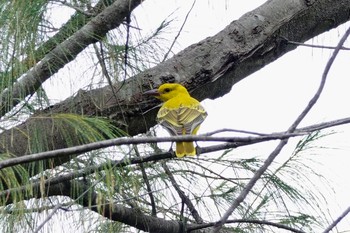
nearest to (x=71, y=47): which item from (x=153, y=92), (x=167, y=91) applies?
(x=153, y=92)

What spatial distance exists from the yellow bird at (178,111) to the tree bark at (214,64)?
Result: 3cm

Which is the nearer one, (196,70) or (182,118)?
(196,70)

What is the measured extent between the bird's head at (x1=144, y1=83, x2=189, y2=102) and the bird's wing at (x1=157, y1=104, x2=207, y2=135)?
5 cm

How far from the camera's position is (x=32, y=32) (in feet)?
6.88

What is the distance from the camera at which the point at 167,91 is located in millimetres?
2916

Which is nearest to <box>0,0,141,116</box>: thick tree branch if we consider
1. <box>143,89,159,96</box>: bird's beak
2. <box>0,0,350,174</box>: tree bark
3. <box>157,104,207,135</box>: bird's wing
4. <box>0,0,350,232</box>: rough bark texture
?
<box>0,0,350,232</box>: rough bark texture

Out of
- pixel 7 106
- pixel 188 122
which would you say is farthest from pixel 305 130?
pixel 188 122

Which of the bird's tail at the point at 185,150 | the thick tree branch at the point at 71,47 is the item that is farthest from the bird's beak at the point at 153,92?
the thick tree branch at the point at 71,47

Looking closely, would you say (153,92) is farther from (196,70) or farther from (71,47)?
(71,47)

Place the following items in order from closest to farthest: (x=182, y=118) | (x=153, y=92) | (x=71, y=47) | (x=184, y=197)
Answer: (x=71, y=47)
(x=184, y=197)
(x=153, y=92)
(x=182, y=118)

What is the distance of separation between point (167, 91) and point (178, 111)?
7cm

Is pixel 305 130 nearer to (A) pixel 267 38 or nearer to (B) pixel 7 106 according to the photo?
(B) pixel 7 106

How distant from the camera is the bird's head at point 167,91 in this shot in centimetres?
276

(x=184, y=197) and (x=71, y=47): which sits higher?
(x=71, y=47)
